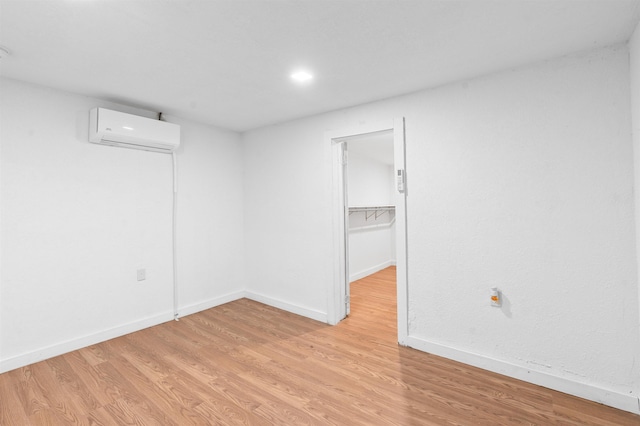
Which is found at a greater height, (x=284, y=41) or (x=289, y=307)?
(x=284, y=41)

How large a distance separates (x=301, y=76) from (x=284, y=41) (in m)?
0.50

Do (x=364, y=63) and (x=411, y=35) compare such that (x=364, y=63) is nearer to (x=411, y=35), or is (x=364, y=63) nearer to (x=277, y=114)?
(x=411, y=35)

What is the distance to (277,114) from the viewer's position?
10.8ft

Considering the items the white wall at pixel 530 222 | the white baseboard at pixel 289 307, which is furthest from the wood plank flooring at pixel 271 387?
the white baseboard at pixel 289 307

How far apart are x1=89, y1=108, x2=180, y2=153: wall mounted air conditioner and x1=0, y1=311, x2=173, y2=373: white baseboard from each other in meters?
1.75

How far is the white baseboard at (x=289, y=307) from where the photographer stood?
3.30 metres

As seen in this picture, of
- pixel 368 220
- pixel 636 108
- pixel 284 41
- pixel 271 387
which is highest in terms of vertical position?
pixel 284 41

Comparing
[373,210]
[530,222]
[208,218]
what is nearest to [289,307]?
[208,218]

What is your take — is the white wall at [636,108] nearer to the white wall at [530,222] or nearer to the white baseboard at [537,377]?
the white wall at [530,222]

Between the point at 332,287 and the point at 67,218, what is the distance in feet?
8.11

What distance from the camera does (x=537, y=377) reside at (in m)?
2.10

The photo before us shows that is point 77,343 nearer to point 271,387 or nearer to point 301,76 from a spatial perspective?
point 271,387

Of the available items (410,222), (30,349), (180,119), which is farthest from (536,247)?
(30,349)

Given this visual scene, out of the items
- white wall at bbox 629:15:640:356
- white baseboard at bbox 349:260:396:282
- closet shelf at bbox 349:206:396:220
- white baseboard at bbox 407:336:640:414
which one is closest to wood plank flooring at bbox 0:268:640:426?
white baseboard at bbox 407:336:640:414
